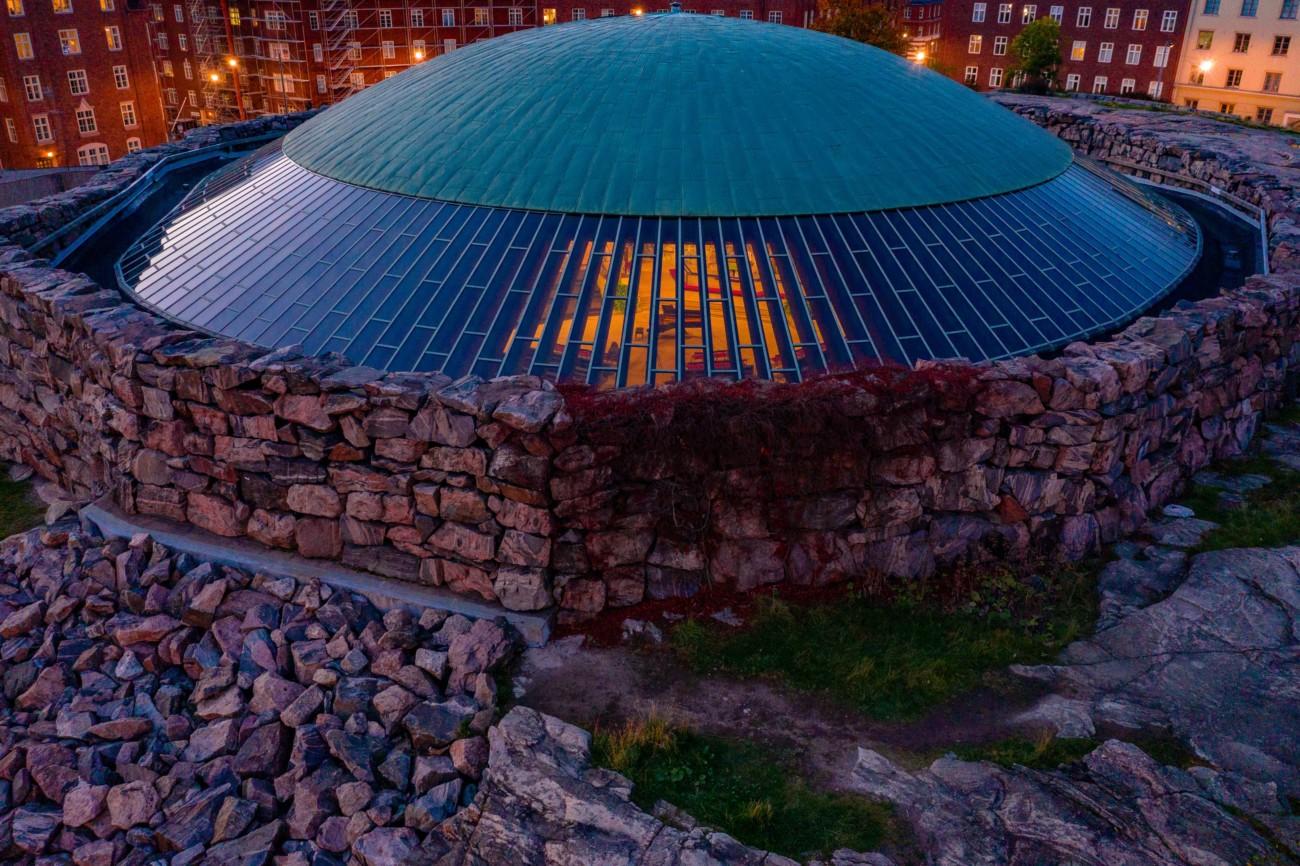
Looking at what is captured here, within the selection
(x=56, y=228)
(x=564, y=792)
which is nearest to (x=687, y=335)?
(x=564, y=792)

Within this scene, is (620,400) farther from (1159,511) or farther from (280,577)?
(1159,511)

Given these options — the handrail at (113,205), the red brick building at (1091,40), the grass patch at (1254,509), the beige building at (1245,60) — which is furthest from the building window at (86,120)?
the beige building at (1245,60)

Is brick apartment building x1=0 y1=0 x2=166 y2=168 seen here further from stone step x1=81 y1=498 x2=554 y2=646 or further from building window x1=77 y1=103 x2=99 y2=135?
stone step x1=81 y1=498 x2=554 y2=646

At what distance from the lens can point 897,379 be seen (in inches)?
404

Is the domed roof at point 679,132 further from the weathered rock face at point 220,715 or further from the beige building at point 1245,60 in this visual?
the beige building at point 1245,60

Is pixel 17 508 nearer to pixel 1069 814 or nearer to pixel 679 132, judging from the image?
pixel 679 132

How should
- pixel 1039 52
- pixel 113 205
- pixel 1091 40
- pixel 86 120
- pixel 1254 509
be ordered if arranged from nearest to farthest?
pixel 1254 509 < pixel 113 205 < pixel 1039 52 < pixel 86 120 < pixel 1091 40

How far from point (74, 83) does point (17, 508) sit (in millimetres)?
56389

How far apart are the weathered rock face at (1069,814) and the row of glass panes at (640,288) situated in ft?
18.0

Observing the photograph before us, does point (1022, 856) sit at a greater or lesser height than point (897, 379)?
lesser

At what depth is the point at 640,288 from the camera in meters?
12.6

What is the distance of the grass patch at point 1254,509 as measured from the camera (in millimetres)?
11352

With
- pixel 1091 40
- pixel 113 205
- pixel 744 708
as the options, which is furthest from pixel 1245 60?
pixel 744 708

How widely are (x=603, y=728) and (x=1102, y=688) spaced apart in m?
4.90
